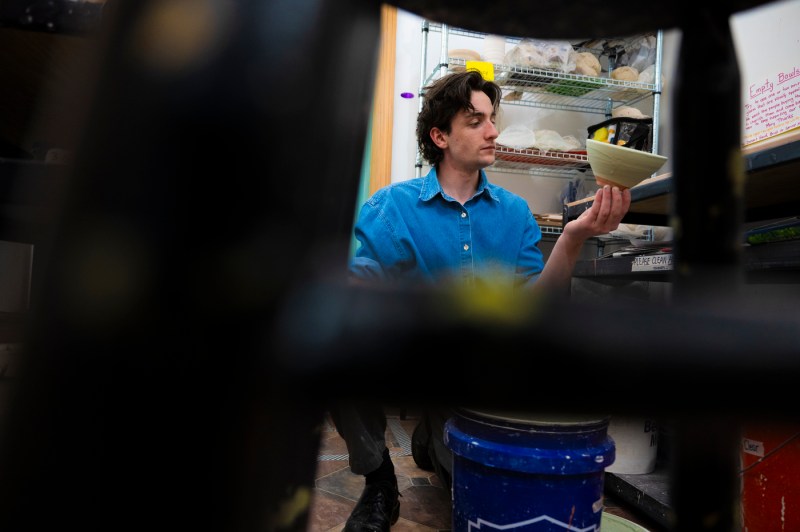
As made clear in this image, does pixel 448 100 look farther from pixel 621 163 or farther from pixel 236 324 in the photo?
pixel 236 324

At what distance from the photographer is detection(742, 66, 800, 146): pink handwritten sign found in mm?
2225

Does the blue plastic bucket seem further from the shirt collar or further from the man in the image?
the shirt collar

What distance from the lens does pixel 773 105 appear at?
2344 mm

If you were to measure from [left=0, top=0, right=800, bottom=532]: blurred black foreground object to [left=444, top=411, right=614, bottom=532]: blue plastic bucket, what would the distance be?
45.8 inches

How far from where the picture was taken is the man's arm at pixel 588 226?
141 cm

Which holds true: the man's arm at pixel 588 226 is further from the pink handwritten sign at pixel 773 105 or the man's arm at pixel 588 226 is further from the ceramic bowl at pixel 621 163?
the pink handwritten sign at pixel 773 105

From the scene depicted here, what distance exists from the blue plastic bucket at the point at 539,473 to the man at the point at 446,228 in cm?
43

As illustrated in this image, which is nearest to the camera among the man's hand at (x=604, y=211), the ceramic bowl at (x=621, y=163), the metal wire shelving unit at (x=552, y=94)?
the ceramic bowl at (x=621, y=163)

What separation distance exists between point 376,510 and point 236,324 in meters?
1.66

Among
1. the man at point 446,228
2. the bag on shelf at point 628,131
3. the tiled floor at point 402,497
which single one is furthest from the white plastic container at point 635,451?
the bag on shelf at point 628,131

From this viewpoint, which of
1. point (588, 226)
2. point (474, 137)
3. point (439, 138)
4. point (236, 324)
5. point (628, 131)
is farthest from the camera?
point (628, 131)

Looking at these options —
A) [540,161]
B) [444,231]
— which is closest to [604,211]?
[444,231]

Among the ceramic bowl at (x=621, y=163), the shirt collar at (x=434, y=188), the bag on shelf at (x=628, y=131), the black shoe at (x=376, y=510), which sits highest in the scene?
the bag on shelf at (x=628, y=131)

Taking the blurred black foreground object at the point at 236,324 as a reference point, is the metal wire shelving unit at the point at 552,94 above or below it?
above
